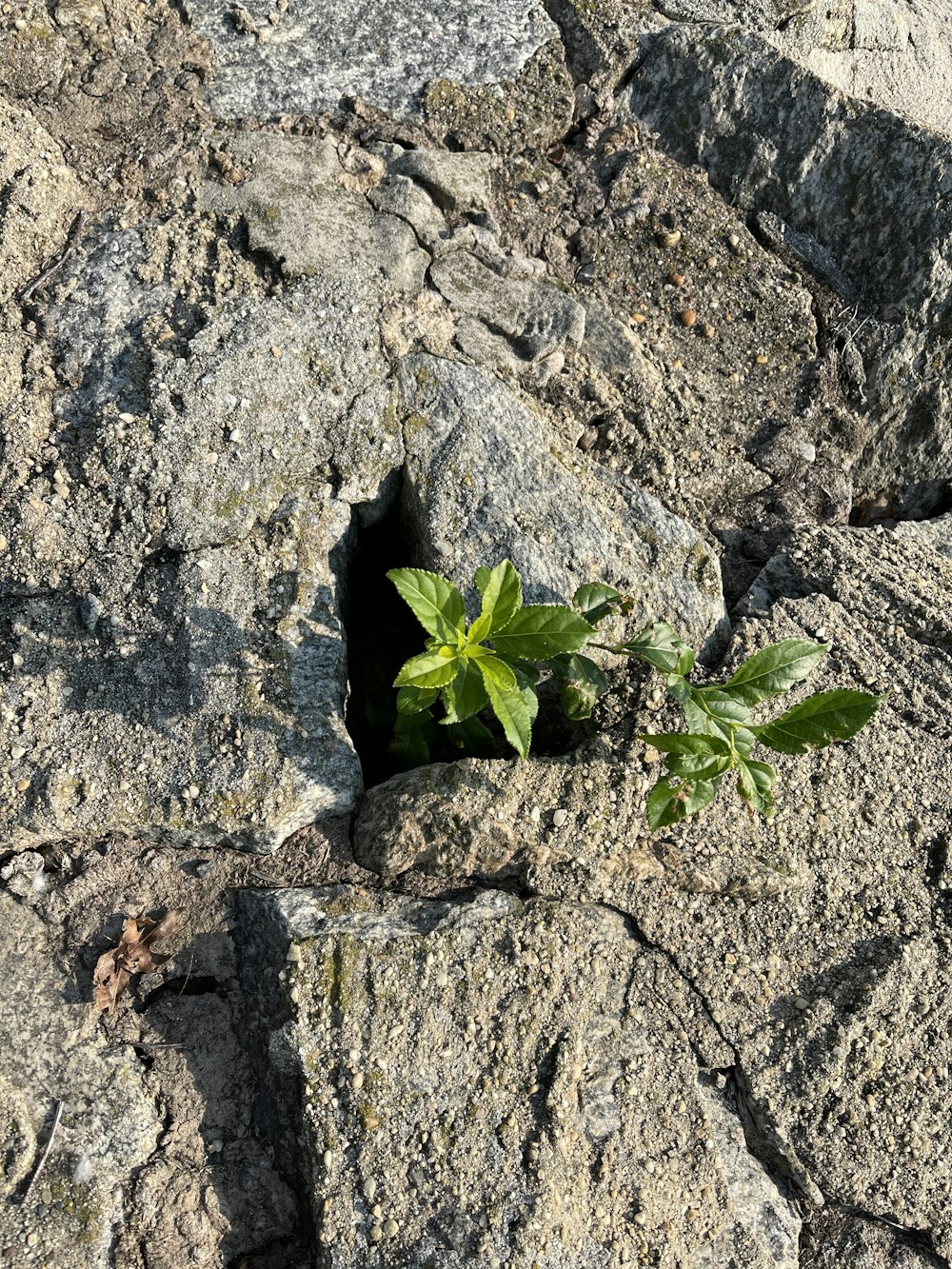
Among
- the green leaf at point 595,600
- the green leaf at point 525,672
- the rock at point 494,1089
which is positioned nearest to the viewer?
the rock at point 494,1089

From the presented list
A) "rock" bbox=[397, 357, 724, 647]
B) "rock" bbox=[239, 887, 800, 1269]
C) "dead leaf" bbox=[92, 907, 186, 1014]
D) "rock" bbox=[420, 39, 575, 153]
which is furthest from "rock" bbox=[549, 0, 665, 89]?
"dead leaf" bbox=[92, 907, 186, 1014]

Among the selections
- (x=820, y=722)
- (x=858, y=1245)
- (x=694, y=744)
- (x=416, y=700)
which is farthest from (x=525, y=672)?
(x=858, y=1245)

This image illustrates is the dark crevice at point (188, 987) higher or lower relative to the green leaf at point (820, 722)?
lower

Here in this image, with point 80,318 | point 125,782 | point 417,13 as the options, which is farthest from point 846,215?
point 125,782

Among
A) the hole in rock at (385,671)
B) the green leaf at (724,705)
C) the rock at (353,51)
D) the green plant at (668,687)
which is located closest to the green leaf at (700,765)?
the green plant at (668,687)

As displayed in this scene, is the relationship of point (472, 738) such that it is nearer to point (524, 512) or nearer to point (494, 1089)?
point (524, 512)

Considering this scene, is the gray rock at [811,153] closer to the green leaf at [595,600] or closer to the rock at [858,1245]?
the green leaf at [595,600]

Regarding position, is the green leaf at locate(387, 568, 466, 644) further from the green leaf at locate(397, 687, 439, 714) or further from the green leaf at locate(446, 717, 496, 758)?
the green leaf at locate(446, 717, 496, 758)
